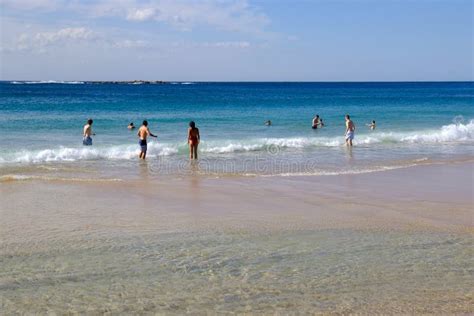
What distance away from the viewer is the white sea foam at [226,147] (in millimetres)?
17484

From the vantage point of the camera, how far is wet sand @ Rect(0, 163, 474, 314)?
536 centimetres

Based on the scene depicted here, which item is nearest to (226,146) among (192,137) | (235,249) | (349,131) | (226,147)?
(226,147)

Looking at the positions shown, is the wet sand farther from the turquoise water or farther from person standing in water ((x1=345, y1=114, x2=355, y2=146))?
person standing in water ((x1=345, y1=114, x2=355, y2=146))

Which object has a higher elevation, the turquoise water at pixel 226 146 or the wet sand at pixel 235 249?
the turquoise water at pixel 226 146

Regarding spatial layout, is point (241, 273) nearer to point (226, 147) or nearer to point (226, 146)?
point (226, 147)

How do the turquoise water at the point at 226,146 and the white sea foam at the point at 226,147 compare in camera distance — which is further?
the white sea foam at the point at 226,147

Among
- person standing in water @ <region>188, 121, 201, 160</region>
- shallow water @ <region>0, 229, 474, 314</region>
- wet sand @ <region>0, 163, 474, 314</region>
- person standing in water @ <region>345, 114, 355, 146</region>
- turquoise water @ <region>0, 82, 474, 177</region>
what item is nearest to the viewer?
shallow water @ <region>0, 229, 474, 314</region>

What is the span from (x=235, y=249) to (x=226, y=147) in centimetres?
1400

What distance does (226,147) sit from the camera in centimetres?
2091

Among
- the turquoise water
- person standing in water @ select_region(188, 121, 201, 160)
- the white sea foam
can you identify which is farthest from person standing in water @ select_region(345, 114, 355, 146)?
person standing in water @ select_region(188, 121, 201, 160)

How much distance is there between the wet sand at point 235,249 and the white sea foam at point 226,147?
18.5ft

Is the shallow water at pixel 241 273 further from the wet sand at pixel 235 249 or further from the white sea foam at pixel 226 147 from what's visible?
the white sea foam at pixel 226 147

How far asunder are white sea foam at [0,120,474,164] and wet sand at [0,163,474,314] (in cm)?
565

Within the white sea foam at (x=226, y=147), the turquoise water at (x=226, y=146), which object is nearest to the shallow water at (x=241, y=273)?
the turquoise water at (x=226, y=146)
